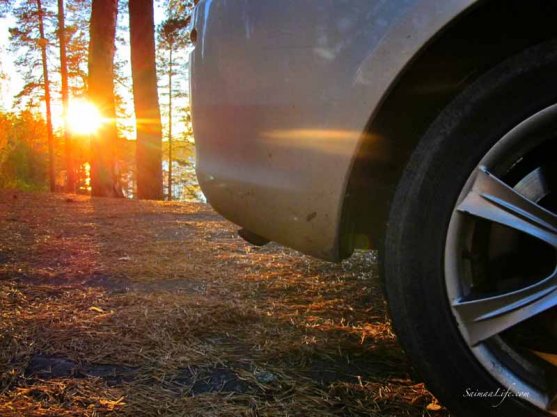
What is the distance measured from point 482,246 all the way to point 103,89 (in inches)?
443

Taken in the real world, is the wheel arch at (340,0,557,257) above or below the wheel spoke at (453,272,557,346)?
above

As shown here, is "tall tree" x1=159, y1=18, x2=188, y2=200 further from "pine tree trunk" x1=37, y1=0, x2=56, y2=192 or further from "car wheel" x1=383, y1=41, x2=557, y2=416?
"car wheel" x1=383, y1=41, x2=557, y2=416

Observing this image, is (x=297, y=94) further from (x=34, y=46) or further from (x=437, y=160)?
(x=34, y=46)

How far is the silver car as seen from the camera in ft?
4.69

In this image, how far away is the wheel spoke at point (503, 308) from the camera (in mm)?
1410

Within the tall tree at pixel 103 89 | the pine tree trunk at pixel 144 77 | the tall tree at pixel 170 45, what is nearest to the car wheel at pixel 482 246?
the pine tree trunk at pixel 144 77

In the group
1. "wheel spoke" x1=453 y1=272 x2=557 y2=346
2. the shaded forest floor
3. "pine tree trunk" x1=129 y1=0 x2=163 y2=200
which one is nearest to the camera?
"wheel spoke" x1=453 y1=272 x2=557 y2=346

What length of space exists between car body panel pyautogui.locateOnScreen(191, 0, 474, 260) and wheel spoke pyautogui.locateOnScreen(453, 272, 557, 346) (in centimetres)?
48

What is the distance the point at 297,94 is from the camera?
169cm

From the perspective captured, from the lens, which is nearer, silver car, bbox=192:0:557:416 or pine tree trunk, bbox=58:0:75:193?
silver car, bbox=192:0:557:416

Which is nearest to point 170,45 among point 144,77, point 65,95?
point 65,95

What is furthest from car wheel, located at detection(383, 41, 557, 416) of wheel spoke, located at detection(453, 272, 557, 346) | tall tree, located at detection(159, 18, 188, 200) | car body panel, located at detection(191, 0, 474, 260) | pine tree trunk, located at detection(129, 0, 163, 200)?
tall tree, located at detection(159, 18, 188, 200)

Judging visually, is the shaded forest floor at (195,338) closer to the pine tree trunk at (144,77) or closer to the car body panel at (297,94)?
the car body panel at (297,94)

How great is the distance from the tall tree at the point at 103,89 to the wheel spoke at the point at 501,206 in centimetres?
1117
